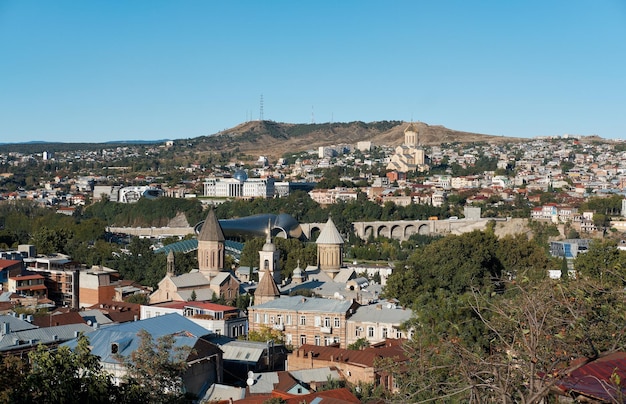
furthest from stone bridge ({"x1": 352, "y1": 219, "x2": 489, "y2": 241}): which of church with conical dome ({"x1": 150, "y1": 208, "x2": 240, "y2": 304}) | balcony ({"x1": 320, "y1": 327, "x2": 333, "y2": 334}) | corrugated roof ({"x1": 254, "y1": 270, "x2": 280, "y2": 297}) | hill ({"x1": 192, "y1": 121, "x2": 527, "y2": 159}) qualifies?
hill ({"x1": 192, "y1": 121, "x2": 527, "y2": 159})

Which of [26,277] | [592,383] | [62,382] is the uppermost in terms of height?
[592,383]

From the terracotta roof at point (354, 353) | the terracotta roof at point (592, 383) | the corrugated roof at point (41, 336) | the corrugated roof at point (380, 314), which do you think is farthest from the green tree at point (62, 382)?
the corrugated roof at point (380, 314)

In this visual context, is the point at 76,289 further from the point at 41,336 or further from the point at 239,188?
the point at 239,188

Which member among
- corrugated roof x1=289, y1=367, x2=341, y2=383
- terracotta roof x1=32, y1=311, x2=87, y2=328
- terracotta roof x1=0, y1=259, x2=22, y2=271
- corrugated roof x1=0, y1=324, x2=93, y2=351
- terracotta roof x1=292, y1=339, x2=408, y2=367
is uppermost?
terracotta roof x1=0, y1=259, x2=22, y2=271

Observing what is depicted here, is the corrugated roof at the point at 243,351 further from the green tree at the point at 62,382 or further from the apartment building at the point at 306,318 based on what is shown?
the green tree at the point at 62,382

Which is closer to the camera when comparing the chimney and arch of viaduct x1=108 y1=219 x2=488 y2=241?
the chimney

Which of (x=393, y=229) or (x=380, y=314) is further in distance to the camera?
(x=393, y=229)

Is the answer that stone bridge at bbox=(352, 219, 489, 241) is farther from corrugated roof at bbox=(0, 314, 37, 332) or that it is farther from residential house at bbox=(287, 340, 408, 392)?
residential house at bbox=(287, 340, 408, 392)

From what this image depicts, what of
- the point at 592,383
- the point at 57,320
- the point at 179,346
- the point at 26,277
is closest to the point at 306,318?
the point at 57,320

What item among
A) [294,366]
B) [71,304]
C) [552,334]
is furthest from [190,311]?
[552,334]
